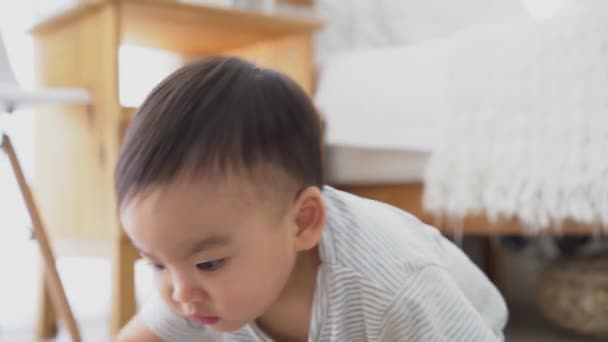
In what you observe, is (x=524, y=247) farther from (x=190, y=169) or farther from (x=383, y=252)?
(x=190, y=169)

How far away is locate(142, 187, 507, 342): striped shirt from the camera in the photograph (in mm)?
646

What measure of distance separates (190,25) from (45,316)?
0.61 metres

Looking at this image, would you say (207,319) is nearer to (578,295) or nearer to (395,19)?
(578,295)

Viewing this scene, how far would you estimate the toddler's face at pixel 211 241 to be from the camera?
0.52m

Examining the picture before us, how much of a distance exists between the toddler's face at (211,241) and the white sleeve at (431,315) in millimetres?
141

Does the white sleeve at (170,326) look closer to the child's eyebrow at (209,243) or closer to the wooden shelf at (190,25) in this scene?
the child's eyebrow at (209,243)

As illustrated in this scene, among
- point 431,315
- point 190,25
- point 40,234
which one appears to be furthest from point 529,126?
point 40,234

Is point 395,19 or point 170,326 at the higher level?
point 395,19

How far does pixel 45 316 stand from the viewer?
1242mm

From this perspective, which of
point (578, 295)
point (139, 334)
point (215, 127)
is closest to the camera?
point (215, 127)

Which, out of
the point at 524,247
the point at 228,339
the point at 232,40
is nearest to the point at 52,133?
the point at 232,40

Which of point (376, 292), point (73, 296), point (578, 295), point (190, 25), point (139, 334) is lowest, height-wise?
point (73, 296)

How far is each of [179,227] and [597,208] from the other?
0.70 meters

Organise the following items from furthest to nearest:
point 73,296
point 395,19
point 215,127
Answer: point 395,19 < point 73,296 < point 215,127
